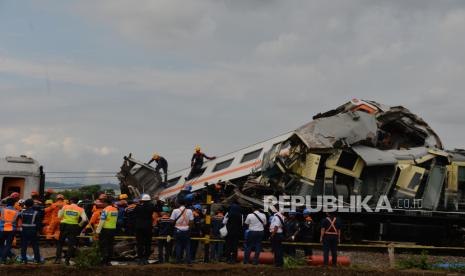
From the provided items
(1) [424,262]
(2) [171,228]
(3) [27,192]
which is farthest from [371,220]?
(3) [27,192]

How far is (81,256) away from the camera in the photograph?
1088 cm

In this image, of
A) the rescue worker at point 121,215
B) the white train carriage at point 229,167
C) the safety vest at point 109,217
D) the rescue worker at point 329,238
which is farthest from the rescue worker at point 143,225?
the white train carriage at point 229,167

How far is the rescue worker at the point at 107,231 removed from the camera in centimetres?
1119

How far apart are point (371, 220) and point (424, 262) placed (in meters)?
5.32

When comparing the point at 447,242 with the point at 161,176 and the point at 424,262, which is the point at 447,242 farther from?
the point at 161,176

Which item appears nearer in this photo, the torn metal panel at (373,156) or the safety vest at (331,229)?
the safety vest at (331,229)

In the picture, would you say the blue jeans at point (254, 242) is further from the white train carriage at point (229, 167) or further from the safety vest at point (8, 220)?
the white train carriage at point (229, 167)

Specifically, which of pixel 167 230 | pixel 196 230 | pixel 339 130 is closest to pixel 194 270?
pixel 167 230

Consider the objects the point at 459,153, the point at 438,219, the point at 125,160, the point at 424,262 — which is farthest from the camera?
the point at 125,160

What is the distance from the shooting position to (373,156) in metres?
16.8

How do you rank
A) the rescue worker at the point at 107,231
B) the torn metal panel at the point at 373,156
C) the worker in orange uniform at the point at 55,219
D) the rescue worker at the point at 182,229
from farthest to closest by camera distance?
the torn metal panel at the point at 373,156
the worker in orange uniform at the point at 55,219
the rescue worker at the point at 182,229
the rescue worker at the point at 107,231

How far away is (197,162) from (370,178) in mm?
6221

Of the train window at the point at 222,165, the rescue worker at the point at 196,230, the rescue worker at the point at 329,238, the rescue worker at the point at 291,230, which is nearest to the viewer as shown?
the rescue worker at the point at 329,238

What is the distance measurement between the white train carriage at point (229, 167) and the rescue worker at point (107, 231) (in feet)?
24.0
